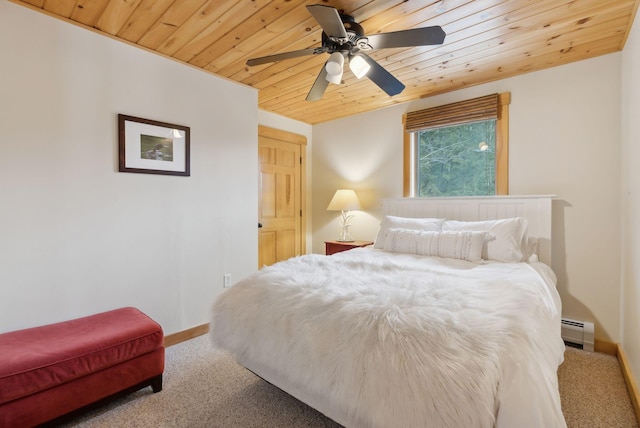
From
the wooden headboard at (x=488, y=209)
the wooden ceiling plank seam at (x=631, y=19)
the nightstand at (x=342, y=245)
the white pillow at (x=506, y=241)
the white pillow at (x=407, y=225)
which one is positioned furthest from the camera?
the nightstand at (x=342, y=245)

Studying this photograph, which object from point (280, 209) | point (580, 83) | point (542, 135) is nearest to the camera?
point (580, 83)

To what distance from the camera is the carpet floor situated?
5.35 ft

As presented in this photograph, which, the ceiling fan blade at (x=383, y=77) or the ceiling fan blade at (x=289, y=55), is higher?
the ceiling fan blade at (x=289, y=55)

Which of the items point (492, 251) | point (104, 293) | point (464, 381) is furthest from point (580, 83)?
point (104, 293)

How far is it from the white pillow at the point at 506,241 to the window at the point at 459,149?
1.90 feet

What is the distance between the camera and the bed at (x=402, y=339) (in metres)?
0.92

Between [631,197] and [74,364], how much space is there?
3.34 m

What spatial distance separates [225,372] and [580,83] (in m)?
3.54

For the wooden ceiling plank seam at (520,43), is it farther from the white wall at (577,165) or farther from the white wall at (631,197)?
the white wall at (577,165)

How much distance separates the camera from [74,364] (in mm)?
1536

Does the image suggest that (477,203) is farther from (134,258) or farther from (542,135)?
(134,258)

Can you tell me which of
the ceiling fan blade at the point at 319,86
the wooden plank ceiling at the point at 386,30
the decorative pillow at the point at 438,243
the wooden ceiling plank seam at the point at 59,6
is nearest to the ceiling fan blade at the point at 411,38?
the wooden plank ceiling at the point at 386,30

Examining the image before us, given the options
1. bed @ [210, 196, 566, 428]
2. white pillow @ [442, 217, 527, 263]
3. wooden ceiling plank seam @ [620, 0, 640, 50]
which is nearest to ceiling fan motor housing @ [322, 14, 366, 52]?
bed @ [210, 196, 566, 428]

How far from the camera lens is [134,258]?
7.68ft
